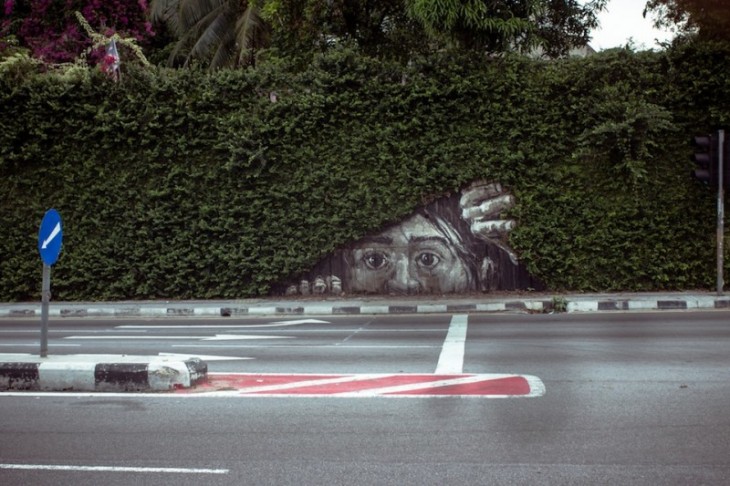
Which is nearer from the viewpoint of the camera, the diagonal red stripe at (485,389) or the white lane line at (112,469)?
the white lane line at (112,469)

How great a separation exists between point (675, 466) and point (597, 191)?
1220 centimetres

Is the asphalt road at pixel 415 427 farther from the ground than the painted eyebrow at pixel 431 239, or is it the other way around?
the painted eyebrow at pixel 431 239

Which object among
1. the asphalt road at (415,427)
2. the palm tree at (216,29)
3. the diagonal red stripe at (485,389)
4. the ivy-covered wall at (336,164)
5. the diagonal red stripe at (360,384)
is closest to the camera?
the asphalt road at (415,427)

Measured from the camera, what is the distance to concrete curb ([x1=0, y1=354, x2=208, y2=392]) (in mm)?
7766

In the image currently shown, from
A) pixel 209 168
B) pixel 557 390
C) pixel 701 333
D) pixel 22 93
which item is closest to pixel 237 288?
pixel 209 168

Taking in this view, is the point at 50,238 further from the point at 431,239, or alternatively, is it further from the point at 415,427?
the point at 431,239

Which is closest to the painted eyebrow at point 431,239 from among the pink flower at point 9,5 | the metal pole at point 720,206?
the metal pole at point 720,206

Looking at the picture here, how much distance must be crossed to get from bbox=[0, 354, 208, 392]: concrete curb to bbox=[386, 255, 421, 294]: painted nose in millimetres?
9337

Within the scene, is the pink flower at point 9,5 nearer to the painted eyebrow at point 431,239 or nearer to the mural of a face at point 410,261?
the mural of a face at point 410,261

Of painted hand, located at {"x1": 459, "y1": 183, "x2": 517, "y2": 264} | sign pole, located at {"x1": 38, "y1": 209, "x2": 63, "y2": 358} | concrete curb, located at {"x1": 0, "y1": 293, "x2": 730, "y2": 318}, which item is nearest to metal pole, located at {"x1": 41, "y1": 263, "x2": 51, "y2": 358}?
sign pole, located at {"x1": 38, "y1": 209, "x2": 63, "y2": 358}

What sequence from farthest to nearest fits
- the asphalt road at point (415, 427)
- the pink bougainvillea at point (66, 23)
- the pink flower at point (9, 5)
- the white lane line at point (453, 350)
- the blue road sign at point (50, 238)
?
the pink flower at point (9, 5) → the pink bougainvillea at point (66, 23) → the white lane line at point (453, 350) → the blue road sign at point (50, 238) → the asphalt road at point (415, 427)

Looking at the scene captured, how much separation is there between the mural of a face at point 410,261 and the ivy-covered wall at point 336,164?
405 mm

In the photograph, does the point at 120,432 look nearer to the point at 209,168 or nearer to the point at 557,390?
the point at 557,390

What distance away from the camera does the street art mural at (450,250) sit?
1694cm
